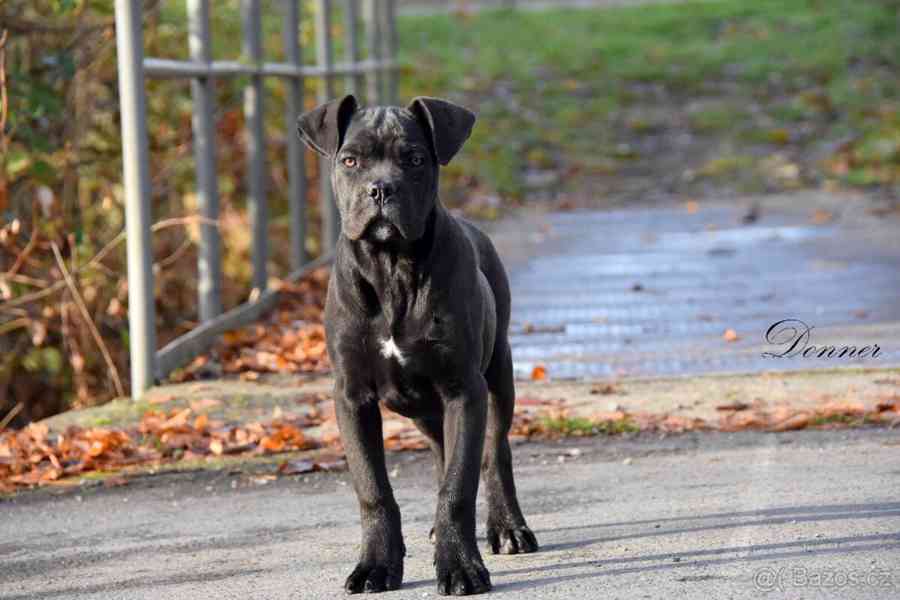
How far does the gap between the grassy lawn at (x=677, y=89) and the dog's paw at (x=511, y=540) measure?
42.2ft

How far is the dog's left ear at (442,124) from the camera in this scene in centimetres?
518

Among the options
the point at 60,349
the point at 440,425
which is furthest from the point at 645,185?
the point at 440,425

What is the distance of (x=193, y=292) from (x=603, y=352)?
4.00 meters

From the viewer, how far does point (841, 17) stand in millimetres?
26250

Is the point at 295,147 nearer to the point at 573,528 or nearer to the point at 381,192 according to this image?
the point at 573,528

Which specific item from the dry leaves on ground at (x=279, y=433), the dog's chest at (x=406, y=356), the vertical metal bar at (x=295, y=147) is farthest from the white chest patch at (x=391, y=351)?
the vertical metal bar at (x=295, y=147)

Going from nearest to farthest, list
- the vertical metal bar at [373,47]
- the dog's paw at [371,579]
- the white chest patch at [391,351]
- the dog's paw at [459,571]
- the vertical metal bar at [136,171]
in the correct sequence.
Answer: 1. the dog's paw at [459,571]
2. the dog's paw at [371,579]
3. the white chest patch at [391,351]
4. the vertical metal bar at [136,171]
5. the vertical metal bar at [373,47]

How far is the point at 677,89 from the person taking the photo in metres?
22.3

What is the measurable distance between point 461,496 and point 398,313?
603 mm

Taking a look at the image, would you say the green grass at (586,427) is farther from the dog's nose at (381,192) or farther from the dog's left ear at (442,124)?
the dog's nose at (381,192)

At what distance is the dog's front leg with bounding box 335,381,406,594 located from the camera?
4.92 m

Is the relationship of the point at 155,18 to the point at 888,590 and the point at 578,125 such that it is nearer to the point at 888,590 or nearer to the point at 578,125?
the point at 888,590

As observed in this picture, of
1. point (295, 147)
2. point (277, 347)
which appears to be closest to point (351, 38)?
point (295, 147)

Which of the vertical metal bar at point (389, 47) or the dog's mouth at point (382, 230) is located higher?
the vertical metal bar at point (389, 47)
